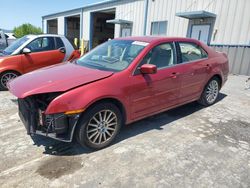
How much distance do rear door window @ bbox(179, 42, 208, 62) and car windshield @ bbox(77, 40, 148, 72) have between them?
963 mm

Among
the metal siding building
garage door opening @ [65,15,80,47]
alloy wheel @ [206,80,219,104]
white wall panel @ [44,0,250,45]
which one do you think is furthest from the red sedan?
garage door opening @ [65,15,80,47]

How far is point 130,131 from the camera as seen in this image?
399cm

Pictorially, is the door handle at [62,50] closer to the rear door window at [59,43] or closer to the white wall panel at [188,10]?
the rear door window at [59,43]

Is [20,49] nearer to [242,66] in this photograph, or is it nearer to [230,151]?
[230,151]

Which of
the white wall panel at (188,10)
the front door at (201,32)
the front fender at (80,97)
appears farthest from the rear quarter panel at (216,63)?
the front door at (201,32)

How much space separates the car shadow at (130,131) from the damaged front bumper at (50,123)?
0.40 meters

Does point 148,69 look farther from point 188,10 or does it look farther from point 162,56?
point 188,10

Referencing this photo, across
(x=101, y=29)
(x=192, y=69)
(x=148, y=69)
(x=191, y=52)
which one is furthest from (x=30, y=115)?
(x=101, y=29)

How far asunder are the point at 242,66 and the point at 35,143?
9087mm

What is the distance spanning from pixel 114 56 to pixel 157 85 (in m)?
0.91

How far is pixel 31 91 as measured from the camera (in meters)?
2.95

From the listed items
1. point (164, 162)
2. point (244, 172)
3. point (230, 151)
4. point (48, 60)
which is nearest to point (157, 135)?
point (164, 162)

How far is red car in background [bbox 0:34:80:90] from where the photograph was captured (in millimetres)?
6418

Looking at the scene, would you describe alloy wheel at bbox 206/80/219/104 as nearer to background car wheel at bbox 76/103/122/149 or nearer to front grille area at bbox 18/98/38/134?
background car wheel at bbox 76/103/122/149
